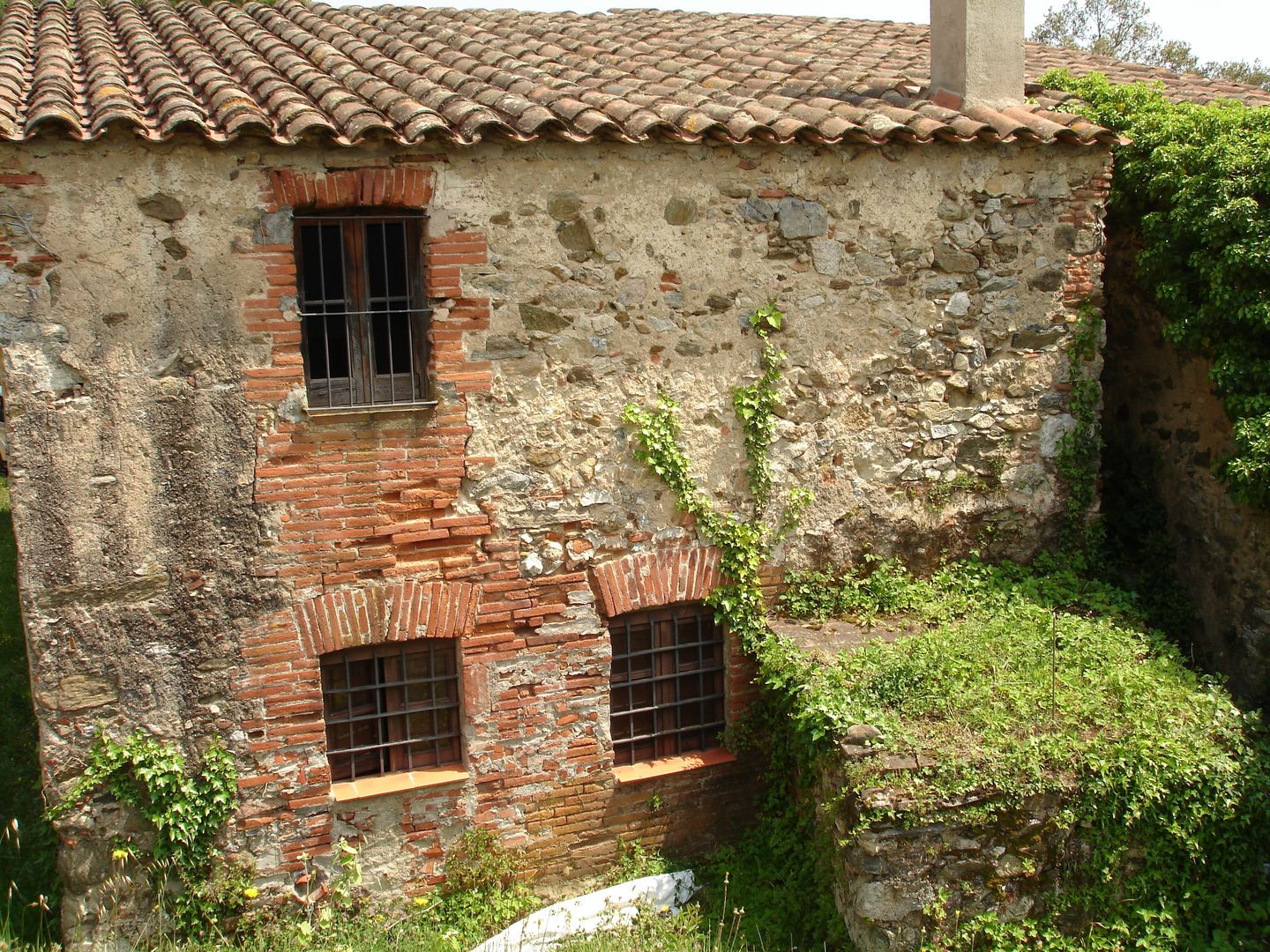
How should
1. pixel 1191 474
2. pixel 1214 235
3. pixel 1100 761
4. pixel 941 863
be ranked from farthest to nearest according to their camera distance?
pixel 1191 474
pixel 1214 235
pixel 1100 761
pixel 941 863

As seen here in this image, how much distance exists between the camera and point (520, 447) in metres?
6.49

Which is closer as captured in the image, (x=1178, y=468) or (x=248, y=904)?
(x=248, y=904)

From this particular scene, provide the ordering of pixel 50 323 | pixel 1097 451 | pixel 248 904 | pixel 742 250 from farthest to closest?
pixel 1097 451 < pixel 742 250 < pixel 248 904 < pixel 50 323

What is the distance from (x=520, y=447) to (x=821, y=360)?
6.98 ft

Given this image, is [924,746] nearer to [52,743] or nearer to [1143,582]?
[1143,582]

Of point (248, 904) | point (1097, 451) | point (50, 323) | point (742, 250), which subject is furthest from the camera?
point (1097, 451)

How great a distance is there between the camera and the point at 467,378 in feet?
20.7

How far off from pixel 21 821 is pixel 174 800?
1856mm

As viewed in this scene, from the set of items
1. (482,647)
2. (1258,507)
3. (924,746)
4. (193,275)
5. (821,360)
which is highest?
(193,275)

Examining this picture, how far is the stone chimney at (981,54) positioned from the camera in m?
7.47

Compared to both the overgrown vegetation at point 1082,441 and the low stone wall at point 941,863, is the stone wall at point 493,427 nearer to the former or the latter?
the overgrown vegetation at point 1082,441

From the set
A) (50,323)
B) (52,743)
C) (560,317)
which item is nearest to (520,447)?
(560,317)

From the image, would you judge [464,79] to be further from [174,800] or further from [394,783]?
[174,800]

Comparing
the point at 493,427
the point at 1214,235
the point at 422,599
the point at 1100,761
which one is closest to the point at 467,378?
the point at 493,427
